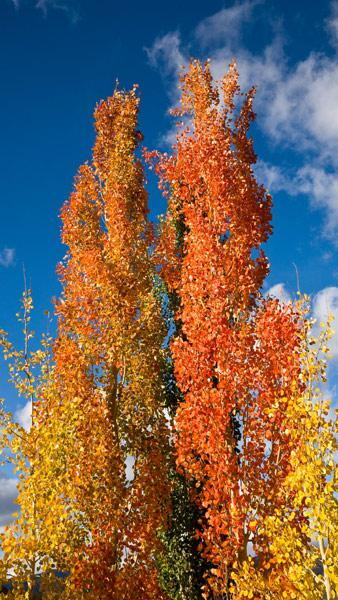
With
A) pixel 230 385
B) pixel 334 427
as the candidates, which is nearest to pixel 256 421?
pixel 230 385

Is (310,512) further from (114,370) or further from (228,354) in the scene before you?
(114,370)

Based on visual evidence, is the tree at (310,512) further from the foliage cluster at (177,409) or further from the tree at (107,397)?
the tree at (107,397)

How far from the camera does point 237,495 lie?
10.9m

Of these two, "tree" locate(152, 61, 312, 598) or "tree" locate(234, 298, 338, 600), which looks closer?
"tree" locate(234, 298, 338, 600)

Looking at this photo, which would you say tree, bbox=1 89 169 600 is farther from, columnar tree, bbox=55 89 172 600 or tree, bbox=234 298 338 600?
tree, bbox=234 298 338 600

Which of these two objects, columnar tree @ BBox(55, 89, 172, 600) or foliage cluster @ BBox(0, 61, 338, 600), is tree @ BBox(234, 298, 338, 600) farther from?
columnar tree @ BBox(55, 89, 172, 600)

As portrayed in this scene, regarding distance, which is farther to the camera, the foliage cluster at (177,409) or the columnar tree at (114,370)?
the columnar tree at (114,370)

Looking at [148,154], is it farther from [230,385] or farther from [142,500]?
[142,500]

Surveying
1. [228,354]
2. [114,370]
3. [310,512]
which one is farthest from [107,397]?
[310,512]

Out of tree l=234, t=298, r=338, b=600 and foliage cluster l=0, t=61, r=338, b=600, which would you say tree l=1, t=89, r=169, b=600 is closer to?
foliage cluster l=0, t=61, r=338, b=600

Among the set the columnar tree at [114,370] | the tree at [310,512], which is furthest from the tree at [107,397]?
the tree at [310,512]

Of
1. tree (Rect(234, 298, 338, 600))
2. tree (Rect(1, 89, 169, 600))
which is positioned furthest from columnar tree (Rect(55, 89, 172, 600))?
tree (Rect(234, 298, 338, 600))

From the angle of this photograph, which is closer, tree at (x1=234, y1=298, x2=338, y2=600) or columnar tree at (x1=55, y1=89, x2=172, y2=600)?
tree at (x1=234, y1=298, x2=338, y2=600)

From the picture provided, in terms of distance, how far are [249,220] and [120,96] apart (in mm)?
7675
